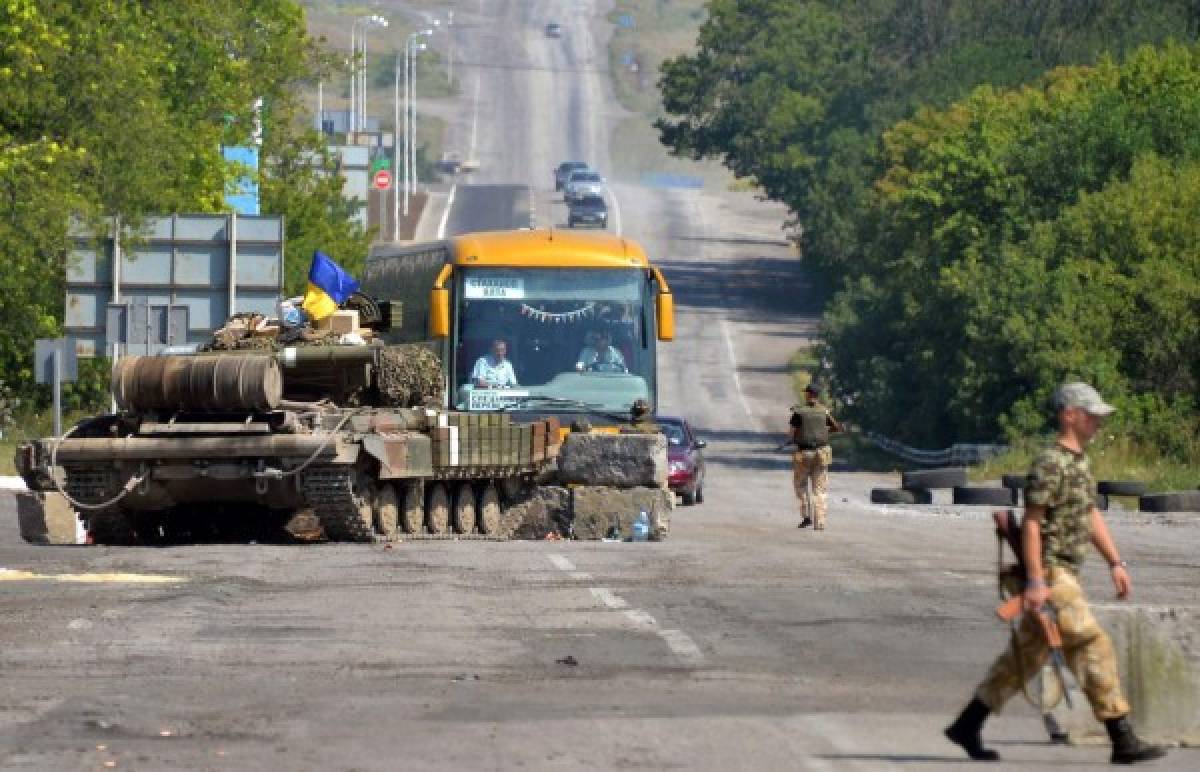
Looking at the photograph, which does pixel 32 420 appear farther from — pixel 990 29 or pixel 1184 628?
pixel 990 29

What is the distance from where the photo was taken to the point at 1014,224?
70125mm

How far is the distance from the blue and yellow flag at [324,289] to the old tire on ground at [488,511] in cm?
245

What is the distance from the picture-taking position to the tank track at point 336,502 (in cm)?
2356

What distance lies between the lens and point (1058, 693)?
1162 cm

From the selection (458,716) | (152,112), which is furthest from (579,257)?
(152,112)

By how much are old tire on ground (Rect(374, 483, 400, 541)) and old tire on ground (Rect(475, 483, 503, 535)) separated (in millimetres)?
1875

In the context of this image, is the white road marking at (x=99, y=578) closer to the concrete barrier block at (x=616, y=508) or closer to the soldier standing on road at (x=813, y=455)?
the concrete barrier block at (x=616, y=508)

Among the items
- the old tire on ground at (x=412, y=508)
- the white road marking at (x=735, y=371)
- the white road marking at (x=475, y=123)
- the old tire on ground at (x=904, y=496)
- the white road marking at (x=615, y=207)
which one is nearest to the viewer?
the old tire on ground at (x=412, y=508)

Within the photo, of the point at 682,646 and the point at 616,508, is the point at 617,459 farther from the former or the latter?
the point at 682,646

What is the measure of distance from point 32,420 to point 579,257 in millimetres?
27498

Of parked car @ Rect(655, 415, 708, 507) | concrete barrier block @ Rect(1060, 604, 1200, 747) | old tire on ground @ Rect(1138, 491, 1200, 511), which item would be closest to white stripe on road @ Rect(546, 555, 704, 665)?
concrete barrier block @ Rect(1060, 604, 1200, 747)

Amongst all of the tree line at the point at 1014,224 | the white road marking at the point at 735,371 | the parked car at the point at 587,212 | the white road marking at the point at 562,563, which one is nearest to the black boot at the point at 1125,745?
the white road marking at the point at 562,563

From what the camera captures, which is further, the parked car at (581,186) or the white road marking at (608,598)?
the parked car at (581,186)

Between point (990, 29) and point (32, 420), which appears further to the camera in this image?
point (990, 29)
